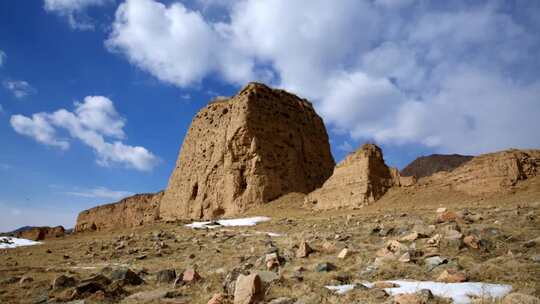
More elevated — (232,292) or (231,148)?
(231,148)

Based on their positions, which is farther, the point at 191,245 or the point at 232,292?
the point at 191,245

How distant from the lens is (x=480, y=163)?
15.9 metres

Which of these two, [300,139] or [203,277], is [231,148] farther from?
[203,277]

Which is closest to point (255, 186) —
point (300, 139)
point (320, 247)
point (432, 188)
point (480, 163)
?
point (300, 139)

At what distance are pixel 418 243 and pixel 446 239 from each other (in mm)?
650

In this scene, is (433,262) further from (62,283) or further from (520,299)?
(62,283)

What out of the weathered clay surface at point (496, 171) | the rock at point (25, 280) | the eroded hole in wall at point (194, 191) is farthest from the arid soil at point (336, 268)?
the eroded hole in wall at point (194, 191)

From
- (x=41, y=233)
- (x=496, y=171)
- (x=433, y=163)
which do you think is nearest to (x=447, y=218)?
(x=496, y=171)

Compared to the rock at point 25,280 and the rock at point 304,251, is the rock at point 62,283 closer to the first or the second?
the rock at point 25,280

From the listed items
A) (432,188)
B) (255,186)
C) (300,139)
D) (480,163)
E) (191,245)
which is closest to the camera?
(191,245)

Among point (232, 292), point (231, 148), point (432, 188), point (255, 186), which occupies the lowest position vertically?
point (232, 292)

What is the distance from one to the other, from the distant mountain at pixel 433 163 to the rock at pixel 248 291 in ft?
173

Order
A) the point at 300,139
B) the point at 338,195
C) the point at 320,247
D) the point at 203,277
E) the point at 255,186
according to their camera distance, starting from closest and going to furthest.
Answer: the point at 203,277 → the point at 320,247 → the point at 338,195 → the point at 255,186 → the point at 300,139

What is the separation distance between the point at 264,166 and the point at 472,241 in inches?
811
